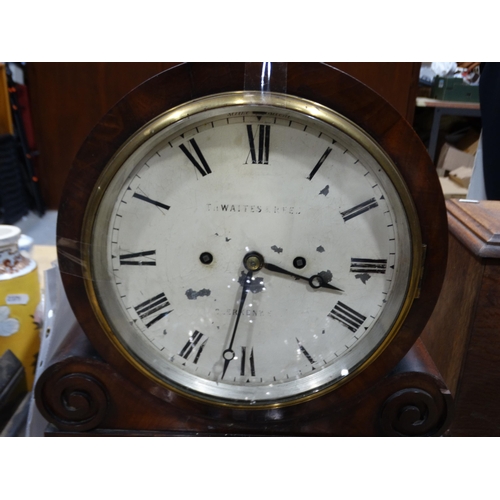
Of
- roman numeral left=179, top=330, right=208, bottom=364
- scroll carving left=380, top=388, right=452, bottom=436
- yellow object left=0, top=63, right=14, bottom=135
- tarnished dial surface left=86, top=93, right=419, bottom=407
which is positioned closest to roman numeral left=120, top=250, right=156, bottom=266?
tarnished dial surface left=86, top=93, right=419, bottom=407

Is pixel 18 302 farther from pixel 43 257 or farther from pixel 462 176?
pixel 462 176

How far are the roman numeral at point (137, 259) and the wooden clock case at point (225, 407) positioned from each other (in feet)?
0.20

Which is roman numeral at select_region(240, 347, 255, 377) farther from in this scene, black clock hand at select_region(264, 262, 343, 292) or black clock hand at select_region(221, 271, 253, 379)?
black clock hand at select_region(264, 262, 343, 292)

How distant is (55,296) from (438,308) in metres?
0.83

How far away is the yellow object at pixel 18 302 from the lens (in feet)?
2.86

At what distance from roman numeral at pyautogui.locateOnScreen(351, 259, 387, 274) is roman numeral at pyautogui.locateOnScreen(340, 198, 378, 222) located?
66 millimetres

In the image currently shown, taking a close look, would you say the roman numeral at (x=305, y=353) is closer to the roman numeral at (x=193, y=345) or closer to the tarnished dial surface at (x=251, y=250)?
the tarnished dial surface at (x=251, y=250)

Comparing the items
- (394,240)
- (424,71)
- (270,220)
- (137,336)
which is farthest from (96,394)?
(424,71)

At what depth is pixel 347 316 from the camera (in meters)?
0.68

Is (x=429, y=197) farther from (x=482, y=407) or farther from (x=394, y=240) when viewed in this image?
(x=482, y=407)

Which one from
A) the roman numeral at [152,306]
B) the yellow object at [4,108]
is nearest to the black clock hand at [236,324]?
the roman numeral at [152,306]

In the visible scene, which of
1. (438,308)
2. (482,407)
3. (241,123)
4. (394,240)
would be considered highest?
(241,123)

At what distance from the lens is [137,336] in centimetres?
69

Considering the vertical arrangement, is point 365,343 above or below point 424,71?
below
